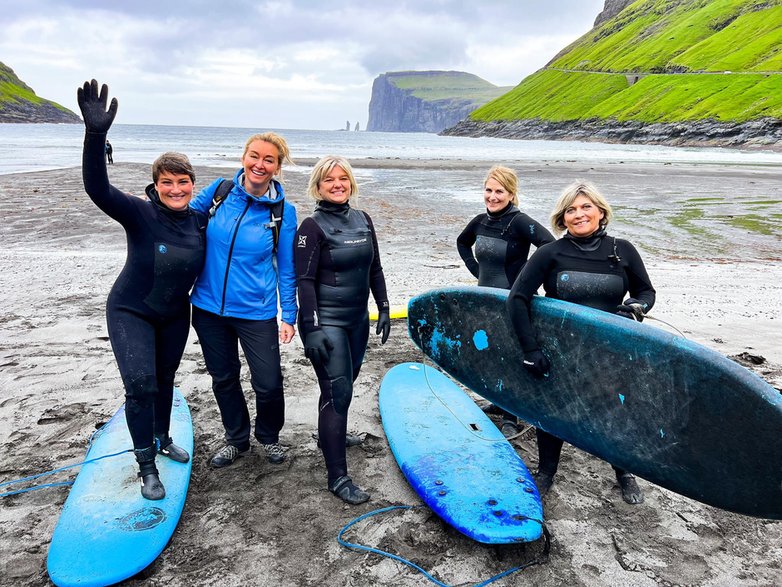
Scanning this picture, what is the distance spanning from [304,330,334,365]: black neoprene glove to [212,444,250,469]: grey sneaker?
110 centimetres

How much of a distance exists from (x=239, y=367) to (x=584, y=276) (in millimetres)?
2349

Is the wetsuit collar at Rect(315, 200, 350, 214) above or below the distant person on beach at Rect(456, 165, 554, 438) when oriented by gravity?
above

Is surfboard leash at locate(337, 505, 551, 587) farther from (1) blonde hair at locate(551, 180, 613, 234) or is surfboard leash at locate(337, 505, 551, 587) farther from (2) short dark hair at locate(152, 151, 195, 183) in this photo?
(2) short dark hair at locate(152, 151, 195, 183)

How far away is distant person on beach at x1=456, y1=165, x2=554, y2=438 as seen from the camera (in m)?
4.24

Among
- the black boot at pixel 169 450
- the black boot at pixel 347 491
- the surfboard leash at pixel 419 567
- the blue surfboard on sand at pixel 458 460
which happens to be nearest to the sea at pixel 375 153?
the black boot at pixel 169 450

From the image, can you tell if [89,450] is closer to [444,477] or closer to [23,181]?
[444,477]

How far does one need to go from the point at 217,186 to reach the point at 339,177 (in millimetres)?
804

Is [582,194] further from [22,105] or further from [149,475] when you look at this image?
[22,105]

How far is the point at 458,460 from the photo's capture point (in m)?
3.50

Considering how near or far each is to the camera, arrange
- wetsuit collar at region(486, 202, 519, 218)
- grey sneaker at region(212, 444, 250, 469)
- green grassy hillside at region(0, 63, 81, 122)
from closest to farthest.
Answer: grey sneaker at region(212, 444, 250, 469) < wetsuit collar at region(486, 202, 519, 218) < green grassy hillside at region(0, 63, 81, 122)

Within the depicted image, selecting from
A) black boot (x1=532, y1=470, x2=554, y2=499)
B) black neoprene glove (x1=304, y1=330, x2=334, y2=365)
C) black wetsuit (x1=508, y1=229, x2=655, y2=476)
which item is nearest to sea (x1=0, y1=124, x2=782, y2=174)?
black neoprene glove (x1=304, y1=330, x2=334, y2=365)

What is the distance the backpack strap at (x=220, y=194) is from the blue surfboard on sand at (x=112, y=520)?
172 centimetres

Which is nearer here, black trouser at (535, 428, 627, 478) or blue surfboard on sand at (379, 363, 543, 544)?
blue surfboard on sand at (379, 363, 543, 544)

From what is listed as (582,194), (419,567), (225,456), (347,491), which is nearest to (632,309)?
(582,194)
